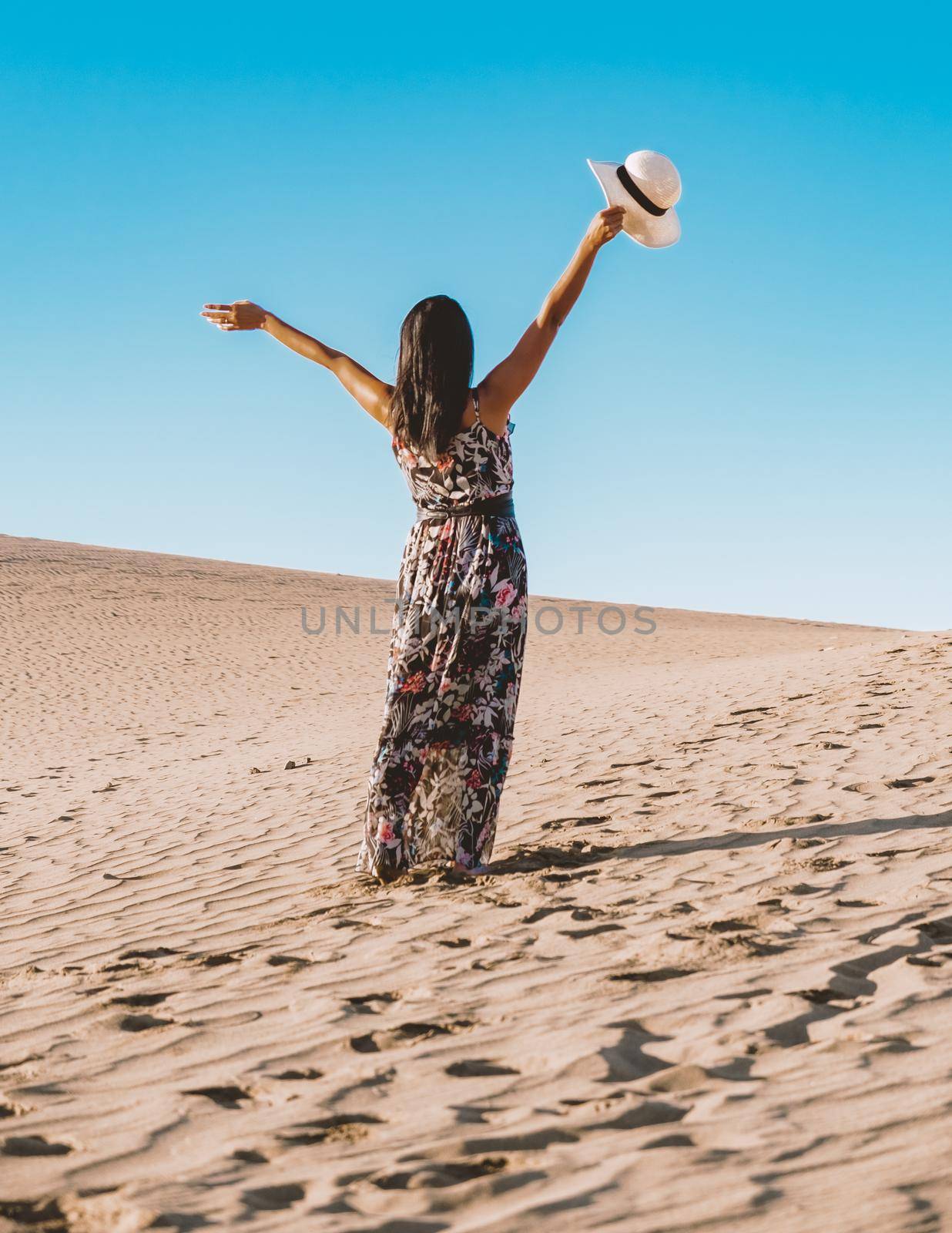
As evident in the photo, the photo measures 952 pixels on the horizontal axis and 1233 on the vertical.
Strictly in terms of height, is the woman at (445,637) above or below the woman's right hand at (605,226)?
below

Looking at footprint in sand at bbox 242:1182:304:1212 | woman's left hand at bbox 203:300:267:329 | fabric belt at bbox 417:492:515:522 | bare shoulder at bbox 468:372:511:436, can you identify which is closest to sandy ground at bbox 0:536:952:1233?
footprint in sand at bbox 242:1182:304:1212

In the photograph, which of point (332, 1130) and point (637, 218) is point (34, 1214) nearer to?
point (332, 1130)

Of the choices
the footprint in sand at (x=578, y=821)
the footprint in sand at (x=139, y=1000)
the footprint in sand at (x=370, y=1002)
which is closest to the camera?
the footprint in sand at (x=370, y=1002)

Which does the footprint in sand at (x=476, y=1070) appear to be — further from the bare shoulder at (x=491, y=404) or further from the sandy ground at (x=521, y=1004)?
the bare shoulder at (x=491, y=404)

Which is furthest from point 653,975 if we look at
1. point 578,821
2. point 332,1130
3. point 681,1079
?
point 578,821

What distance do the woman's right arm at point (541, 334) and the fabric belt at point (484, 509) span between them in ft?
0.92

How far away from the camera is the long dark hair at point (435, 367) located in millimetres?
4371

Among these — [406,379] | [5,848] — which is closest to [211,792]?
[5,848]

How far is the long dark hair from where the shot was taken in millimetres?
4371

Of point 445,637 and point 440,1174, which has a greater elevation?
point 445,637

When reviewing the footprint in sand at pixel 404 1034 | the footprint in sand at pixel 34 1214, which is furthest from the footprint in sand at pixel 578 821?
the footprint in sand at pixel 34 1214

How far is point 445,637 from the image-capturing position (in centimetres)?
470

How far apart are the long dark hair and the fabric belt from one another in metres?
0.30

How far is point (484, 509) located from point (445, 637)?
535 millimetres
